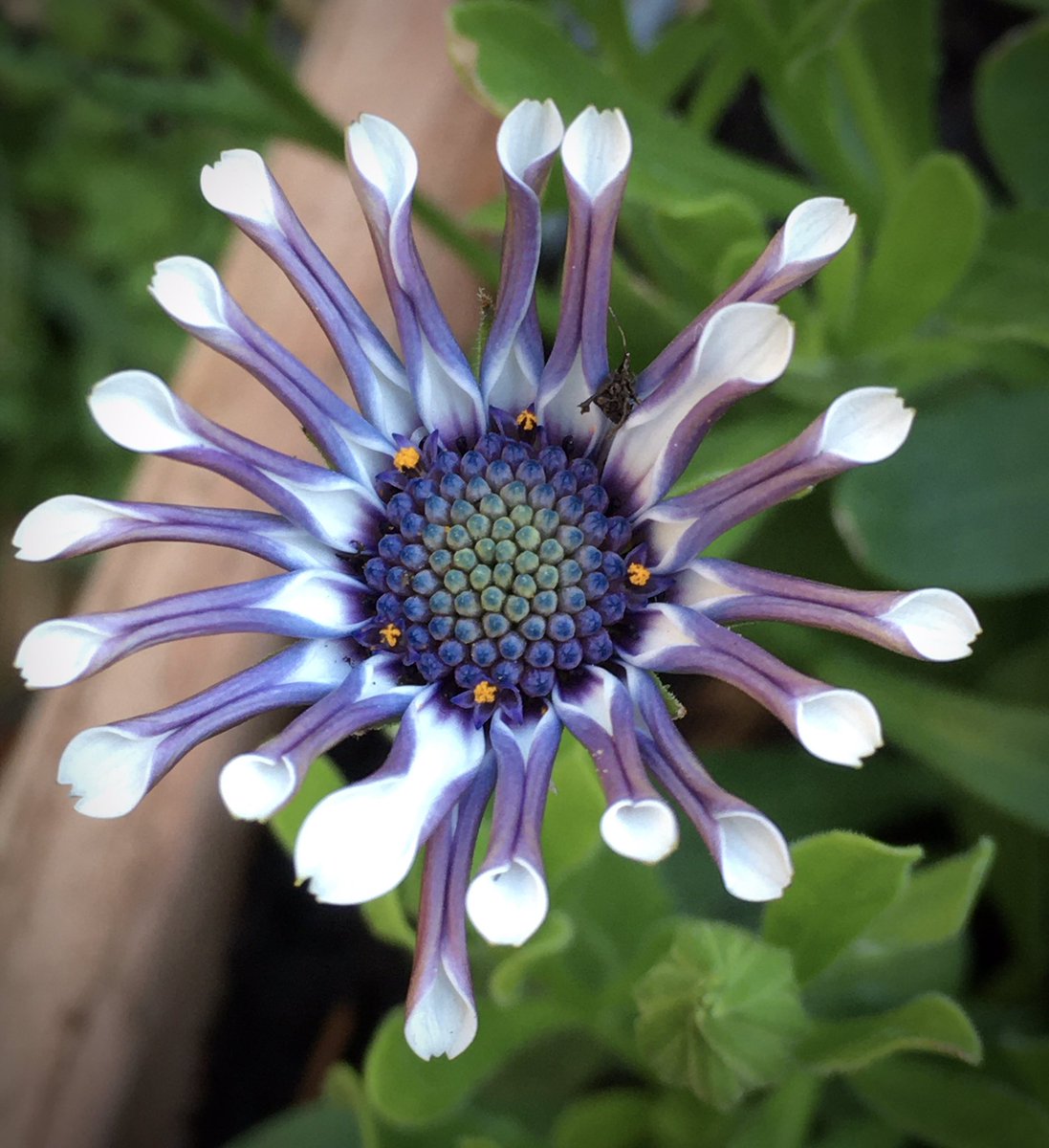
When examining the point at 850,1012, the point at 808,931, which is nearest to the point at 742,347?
the point at 808,931

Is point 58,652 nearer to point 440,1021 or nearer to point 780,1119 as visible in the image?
point 440,1021

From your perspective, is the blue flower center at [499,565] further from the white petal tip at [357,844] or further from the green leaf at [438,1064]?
the green leaf at [438,1064]

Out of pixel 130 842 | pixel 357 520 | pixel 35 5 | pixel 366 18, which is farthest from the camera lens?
pixel 35 5

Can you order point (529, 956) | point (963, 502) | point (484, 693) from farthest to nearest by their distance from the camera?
point (963, 502), point (529, 956), point (484, 693)

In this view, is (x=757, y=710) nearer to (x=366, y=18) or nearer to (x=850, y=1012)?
(x=850, y=1012)

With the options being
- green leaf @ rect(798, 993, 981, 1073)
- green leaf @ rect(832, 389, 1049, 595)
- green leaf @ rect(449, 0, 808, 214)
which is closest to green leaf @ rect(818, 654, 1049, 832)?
green leaf @ rect(832, 389, 1049, 595)

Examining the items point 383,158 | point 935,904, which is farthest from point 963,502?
point 383,158

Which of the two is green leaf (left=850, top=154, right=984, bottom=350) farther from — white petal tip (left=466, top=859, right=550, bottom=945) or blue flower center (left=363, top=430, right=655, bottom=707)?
white petal tip (left=466, top=859, right=550, bottom=945)
